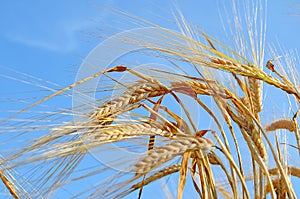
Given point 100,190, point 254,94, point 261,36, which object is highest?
point 261,36

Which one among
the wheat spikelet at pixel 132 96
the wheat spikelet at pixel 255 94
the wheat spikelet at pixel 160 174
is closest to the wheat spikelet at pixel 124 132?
the wheat spikelet at pixel 132 96

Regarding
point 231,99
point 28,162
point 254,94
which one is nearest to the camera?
point 28,162

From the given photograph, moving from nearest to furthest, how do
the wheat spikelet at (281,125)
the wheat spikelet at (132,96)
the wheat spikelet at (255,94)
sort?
1. the wheat spikelet at (132,96)
2. the wheat spikelet at (255,94)
3. the wheat spikelet at (281,125)

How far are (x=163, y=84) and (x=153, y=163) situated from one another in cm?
34

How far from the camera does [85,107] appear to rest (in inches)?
54.5

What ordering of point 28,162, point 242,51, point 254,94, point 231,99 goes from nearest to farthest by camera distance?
point 28,162 → point 231,99 → point 254,94 → point 242,51

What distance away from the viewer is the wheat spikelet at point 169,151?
44.9 inches

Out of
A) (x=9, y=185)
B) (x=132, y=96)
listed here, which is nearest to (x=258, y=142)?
(x=132, y=96)

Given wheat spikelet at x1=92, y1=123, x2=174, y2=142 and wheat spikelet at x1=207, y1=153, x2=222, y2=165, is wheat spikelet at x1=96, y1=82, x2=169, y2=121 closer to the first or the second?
wheat spikelet at x1=92, y1=123, x2=174, y2=142

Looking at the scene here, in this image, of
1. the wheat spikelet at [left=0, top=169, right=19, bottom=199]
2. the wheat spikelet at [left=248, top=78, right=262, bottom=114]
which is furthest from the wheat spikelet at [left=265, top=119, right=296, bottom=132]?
the wheat spikelet at [left=0, top=169, right=19, bottom=199]

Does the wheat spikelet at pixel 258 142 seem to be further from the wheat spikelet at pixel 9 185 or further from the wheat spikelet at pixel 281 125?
the wheat spikelet at pixel 9 185

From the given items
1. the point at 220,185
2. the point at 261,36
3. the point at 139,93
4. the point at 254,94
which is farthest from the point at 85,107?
the point at 261,36

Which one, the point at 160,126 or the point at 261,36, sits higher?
the point at 261,36

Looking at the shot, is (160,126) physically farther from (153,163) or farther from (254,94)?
(254,94)
